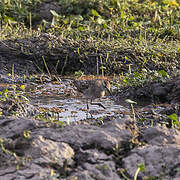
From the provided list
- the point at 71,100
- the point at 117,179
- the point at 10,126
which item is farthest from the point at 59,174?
the point at 71,100

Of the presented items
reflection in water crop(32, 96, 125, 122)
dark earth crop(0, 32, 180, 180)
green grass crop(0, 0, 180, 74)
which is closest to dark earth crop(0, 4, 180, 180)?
dark earth crop(0, 32, 180, 180)

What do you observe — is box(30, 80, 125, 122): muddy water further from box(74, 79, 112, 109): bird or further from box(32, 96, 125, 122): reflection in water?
box(74, 79, 112, 109): bird

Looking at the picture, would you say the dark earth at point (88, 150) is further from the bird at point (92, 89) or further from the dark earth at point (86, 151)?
the bird at point (92, 89)

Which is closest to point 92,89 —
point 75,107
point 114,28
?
point 75,107

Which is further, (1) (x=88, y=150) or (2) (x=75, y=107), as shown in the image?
(2) (x=75, y=107)

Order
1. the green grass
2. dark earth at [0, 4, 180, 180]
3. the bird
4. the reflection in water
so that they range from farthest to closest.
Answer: the green grass
the bird
the reflection in water
dark earth at [0, 4, 180, 180]

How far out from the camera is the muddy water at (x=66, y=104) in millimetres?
4786

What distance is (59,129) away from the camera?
10.6 feet

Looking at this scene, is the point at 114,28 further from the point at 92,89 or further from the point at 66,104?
the point at 92,89

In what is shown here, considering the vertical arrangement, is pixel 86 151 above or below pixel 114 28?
above

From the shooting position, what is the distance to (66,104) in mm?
5422

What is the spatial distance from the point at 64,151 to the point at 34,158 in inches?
9.2

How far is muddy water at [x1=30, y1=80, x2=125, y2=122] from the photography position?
479 cm

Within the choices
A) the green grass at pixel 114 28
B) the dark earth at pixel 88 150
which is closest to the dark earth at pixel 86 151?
the dark earth at pixel 88 150
